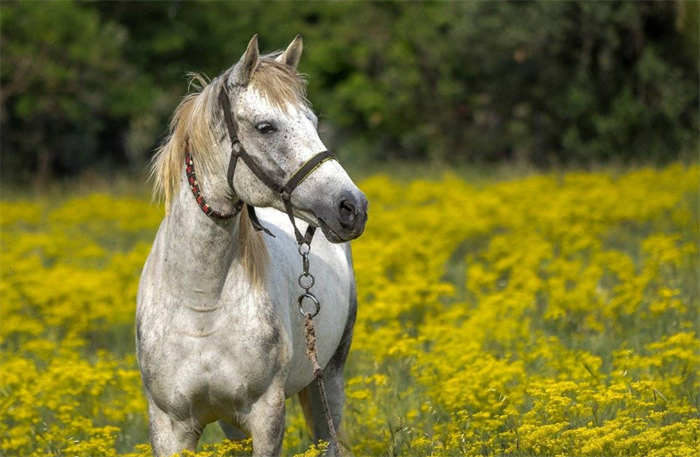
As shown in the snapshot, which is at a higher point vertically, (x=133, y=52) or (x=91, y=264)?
(x=133, y=52)

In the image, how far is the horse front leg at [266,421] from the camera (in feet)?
13.4

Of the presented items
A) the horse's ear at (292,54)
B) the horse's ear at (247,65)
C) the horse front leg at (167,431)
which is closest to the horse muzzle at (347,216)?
the horse's ear at (247,65)

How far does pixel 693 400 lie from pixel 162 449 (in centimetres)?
284

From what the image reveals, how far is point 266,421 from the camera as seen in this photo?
4098mm

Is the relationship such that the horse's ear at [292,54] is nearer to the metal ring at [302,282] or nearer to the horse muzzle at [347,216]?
the horse muzzle at [347,216]

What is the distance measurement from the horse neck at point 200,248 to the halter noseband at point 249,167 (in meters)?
0.03

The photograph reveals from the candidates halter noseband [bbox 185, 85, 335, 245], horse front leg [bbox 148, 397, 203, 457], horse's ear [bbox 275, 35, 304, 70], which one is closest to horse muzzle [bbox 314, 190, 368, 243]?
halter noseband [bbox 185, 85, 335, 245]

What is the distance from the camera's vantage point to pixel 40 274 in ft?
31.3

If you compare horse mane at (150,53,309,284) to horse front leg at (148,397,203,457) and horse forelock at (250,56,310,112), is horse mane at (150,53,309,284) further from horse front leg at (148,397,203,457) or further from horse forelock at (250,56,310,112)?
horse front leg at (148,397,203,457)

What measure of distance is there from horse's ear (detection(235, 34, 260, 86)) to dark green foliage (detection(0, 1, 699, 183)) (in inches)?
480

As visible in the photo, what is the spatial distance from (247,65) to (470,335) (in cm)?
327

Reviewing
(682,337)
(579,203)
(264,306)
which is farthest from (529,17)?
(264,306)

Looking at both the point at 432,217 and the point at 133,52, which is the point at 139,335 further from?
the point at 133,52

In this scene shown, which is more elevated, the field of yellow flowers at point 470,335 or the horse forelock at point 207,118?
the horse forelock at point 207,118
